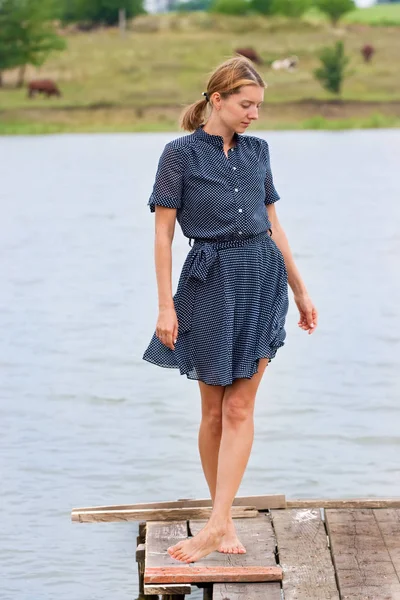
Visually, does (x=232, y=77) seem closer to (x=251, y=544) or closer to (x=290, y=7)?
(x=251, y=544)

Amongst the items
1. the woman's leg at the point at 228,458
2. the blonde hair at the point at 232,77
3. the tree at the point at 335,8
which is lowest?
the tree at the point at 335,8

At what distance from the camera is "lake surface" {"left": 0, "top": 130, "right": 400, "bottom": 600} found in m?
7.23

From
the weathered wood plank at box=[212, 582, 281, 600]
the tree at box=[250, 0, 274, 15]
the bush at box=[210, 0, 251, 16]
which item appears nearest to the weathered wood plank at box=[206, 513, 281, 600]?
the weathered wood plank at box=[212, 582, 281, 600]

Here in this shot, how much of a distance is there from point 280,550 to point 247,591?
Result: 1.10 feet

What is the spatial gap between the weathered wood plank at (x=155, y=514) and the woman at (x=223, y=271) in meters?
0.35

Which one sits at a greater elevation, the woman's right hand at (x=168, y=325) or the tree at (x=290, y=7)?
the woman's right hand at (x=168, y=325)

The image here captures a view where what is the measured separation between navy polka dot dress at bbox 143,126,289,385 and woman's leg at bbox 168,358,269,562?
0.09m

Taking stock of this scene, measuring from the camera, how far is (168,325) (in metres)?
5.00

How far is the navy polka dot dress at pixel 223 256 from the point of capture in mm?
4977

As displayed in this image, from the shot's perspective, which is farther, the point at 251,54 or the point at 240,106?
the point at 251,54

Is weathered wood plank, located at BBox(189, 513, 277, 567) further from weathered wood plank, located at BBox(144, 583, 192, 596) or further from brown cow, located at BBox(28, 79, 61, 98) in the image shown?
brown cow, located at BBox(28, 79, 61, 98)

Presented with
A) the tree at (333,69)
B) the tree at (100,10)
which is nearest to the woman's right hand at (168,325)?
the tree at (333,69)

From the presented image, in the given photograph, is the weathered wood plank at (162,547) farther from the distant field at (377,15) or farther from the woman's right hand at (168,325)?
the distant field at (377,15)

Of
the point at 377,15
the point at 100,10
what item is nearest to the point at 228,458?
the point at 100,10
